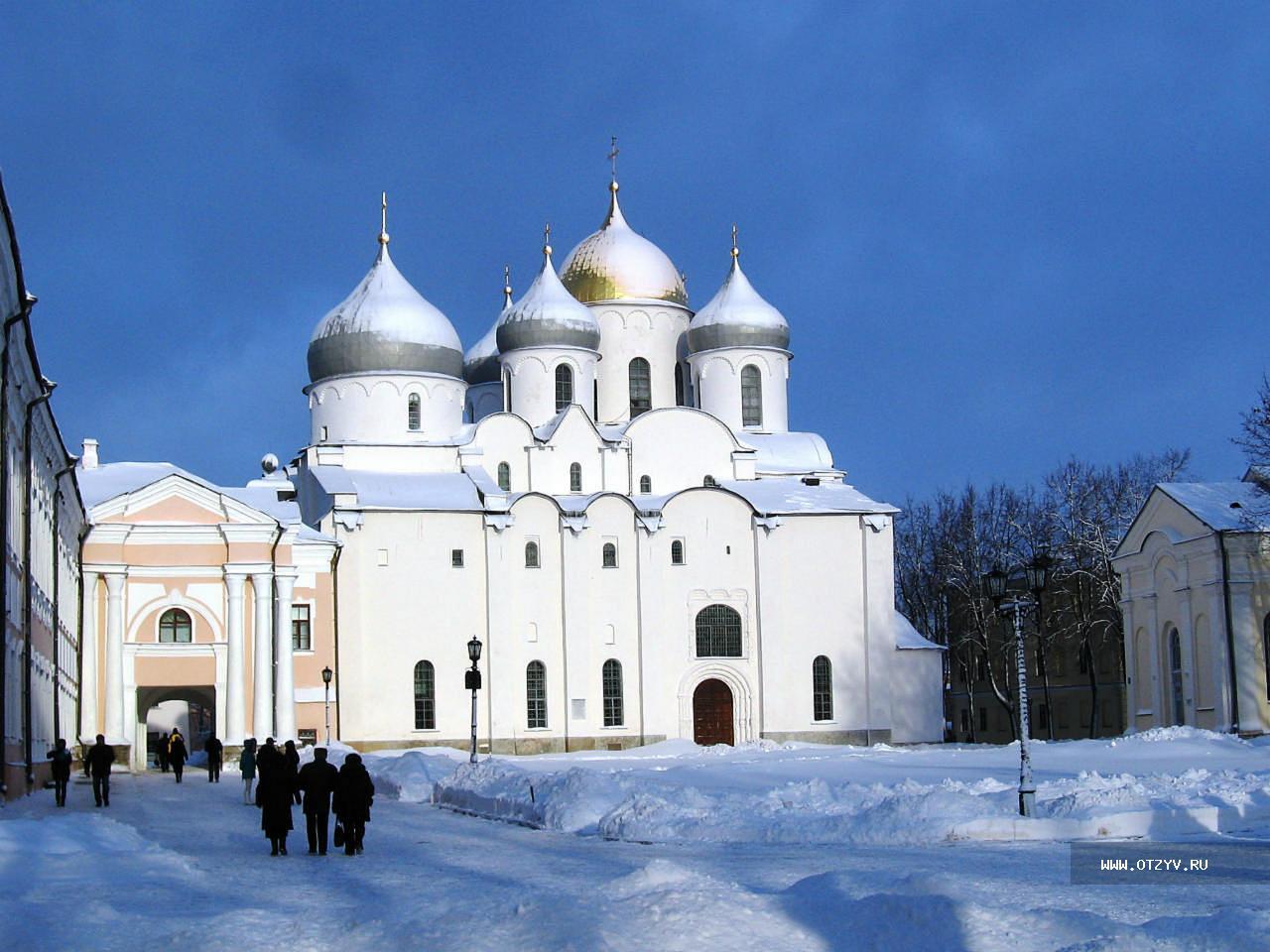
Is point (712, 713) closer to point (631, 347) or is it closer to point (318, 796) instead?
point (631, 347)

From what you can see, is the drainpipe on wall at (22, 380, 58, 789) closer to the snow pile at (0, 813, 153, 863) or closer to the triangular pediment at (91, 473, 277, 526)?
the snow pile at (0, 813, 153, 863)

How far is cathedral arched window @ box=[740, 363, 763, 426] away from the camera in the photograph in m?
59.3

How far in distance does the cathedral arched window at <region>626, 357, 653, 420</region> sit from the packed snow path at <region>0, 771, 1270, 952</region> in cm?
3746

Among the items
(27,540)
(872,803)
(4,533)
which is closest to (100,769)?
(27,540)

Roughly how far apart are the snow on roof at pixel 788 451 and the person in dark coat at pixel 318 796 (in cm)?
3872

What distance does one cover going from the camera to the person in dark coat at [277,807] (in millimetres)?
19906

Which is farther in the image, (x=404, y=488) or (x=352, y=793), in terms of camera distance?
(x=404, y=488)

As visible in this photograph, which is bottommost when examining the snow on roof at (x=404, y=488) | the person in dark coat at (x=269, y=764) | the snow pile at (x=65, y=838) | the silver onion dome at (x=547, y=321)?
the snow pile at (x=65, y=838)

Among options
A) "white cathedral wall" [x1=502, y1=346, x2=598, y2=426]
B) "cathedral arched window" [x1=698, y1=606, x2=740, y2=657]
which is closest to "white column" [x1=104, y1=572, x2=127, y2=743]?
"white cathedral wall" [x1=502, y1=346, x2=598, y2=426]

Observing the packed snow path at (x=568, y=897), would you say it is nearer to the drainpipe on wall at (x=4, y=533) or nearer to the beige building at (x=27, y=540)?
the drainpipe on wall at (x=4, y=533)

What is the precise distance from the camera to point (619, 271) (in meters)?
60.0

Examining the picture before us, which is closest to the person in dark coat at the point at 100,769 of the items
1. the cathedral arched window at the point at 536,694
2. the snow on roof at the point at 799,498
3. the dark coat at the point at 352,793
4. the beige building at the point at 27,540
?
the beige building at the point at 27,540

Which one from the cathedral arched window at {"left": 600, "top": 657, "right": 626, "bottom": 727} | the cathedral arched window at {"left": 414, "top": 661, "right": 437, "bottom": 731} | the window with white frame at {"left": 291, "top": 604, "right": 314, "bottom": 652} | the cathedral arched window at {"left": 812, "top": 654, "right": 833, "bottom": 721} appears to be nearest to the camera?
the window with white frame at {"left": 291, "top": 604, "right": 314, "bottom": 652}

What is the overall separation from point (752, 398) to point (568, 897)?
47.5m
